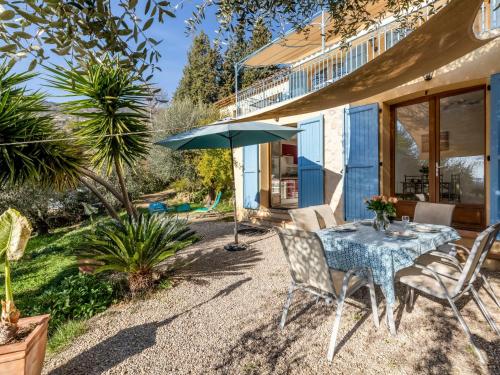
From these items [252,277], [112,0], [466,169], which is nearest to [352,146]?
[466,169]

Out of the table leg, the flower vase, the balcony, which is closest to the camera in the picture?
the table leg

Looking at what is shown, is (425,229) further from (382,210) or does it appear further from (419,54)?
(419,54)

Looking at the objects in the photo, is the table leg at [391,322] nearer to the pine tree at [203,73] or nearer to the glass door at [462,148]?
the glass door at [462,148]

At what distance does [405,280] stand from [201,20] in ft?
11.3

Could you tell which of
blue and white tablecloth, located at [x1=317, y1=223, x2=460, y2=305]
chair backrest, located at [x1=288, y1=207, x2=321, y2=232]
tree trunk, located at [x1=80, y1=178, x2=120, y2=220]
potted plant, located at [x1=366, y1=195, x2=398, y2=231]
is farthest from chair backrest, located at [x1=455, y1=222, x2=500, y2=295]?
tree trunk, located at [x1=80, y1=178, x2=120, y2=220]

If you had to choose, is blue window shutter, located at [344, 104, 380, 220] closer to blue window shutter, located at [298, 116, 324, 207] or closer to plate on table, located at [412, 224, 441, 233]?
blue window shutter, located at [298, 116, 324, 207]

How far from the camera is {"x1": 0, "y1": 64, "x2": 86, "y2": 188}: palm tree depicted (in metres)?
4.08

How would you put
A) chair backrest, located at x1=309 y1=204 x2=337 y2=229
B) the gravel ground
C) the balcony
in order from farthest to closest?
the balcony → chair backrest, located at x1=309 y1=204 x2=337 y2=229 → the gravel ground

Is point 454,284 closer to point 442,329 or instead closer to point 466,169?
point 442,329

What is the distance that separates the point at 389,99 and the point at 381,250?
4.37 m

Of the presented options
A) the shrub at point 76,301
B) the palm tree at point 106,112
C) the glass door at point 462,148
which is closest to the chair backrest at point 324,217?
the glass door at point 462,148

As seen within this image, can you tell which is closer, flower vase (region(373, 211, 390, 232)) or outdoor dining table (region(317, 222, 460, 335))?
outdoor dining table (region(317, 222, 460, 335))

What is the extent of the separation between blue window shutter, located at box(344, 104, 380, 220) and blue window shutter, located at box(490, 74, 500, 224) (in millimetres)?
1888

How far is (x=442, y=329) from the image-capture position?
2752mm
